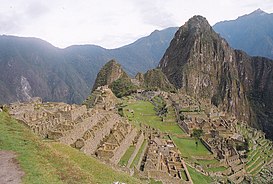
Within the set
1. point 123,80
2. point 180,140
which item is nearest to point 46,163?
point 180,140

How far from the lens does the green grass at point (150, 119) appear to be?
56.4 metres

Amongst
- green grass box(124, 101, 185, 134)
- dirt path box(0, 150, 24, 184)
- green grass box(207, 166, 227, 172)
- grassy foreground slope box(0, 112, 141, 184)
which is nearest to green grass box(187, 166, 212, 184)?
green grass box(207, 166, 227, 172)

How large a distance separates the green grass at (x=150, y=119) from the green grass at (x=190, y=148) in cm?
431

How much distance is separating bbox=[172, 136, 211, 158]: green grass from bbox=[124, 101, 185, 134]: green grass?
4.31 m

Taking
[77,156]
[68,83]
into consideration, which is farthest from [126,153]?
[68,83]

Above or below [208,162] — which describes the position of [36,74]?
above

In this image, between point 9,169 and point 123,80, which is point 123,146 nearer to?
point 9,169

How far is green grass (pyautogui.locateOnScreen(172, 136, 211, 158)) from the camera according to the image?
4500 centimetres

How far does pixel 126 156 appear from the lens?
28.5 m

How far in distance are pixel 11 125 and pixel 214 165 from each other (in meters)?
30.0

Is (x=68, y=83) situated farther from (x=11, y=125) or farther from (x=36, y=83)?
(x=11, y=125)

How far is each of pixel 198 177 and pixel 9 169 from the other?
24.7 m

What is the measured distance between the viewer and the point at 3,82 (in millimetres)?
122625

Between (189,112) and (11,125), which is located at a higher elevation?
(11,125)
